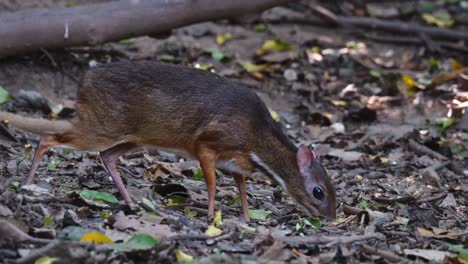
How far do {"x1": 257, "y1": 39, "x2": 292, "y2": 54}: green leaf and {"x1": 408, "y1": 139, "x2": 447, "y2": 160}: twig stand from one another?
2.73 meters

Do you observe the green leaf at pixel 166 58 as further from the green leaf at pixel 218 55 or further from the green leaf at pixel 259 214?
the green leaf at pixel 259 214

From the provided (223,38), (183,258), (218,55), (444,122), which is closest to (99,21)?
(218,55)

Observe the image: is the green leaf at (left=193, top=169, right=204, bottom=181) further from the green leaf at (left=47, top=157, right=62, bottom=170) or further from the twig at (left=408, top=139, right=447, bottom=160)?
the twig at (left=408, top=139, right=447, bottom=160)

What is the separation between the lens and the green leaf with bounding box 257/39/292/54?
11.4 meters

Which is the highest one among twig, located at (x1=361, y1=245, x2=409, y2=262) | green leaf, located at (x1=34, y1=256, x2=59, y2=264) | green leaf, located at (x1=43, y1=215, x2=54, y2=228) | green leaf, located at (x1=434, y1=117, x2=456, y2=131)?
green leaf, located at (x1=34, y1=256, x2=59, y2=264)

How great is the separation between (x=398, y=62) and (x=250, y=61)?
229cm

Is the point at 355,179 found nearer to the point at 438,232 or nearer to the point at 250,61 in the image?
the point at 438,232

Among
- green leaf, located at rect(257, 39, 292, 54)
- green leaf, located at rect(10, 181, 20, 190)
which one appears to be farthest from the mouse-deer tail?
green leaf, located at rect(257, 39, 292, 54)

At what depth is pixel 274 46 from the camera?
11445 mm

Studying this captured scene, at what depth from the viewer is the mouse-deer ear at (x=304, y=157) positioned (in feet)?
22.1

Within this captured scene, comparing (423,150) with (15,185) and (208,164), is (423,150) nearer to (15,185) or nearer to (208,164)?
(208,164)

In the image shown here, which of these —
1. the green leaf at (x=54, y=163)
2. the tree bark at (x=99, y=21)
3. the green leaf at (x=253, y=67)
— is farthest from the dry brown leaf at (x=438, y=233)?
the green leaf at (x=253, y=67)

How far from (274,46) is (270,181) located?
3.89 meters

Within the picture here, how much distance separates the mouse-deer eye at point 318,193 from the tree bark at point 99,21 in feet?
11.3
